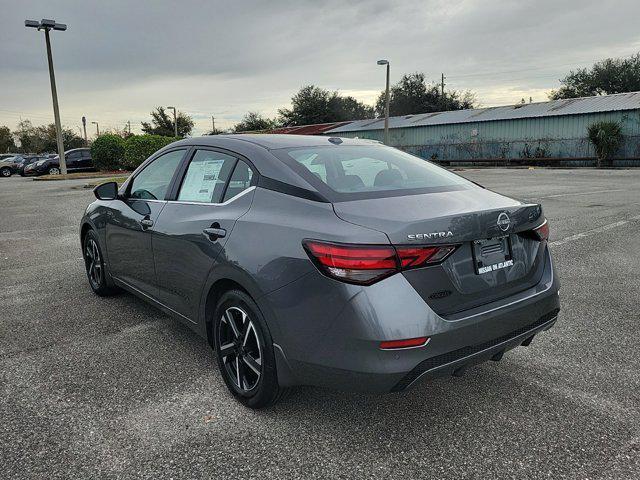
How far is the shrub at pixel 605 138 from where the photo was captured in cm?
2916

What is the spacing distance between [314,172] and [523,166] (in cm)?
3316

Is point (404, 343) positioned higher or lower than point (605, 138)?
lower

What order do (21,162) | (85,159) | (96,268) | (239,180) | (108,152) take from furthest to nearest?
(21,162) → (85,159) → (108,152) → (96,268) → (239,180)

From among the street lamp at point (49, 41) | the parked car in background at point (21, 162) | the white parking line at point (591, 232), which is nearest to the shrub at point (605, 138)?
the white parking line at point (591, 232)

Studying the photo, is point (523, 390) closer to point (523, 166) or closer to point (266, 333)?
point (266, 333)

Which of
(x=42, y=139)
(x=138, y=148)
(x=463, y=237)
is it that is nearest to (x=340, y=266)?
(x=463, y=237)

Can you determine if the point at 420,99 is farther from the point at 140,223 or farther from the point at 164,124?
the point at 140,223

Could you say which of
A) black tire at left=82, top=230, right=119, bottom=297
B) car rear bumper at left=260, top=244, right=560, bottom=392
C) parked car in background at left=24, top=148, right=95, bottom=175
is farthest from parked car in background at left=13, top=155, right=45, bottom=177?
car rear bumper at left=260, top=244, right=560, bottom=392

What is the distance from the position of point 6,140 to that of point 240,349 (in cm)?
10112

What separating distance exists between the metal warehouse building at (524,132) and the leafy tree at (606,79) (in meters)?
28.7

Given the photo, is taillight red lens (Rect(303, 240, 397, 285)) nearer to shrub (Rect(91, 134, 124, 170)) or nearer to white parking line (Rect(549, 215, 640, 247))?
white parking line (Rect(549, 215, 640, 247))

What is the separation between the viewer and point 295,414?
2822 millimetres

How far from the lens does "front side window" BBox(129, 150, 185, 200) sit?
12.5 ft

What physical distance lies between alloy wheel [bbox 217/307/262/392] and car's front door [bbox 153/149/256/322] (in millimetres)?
300
